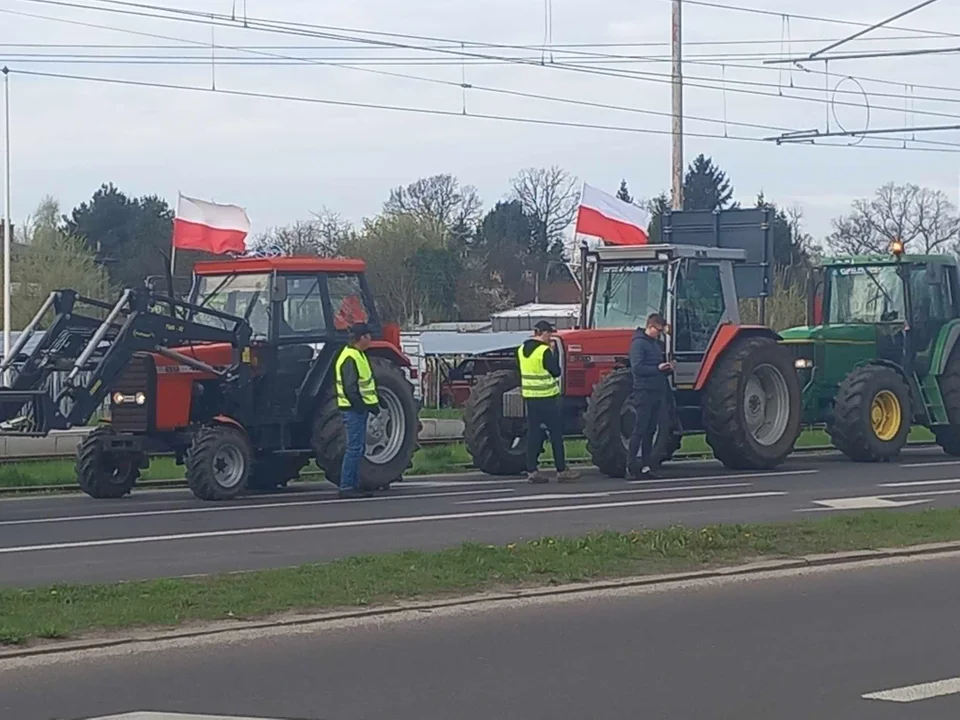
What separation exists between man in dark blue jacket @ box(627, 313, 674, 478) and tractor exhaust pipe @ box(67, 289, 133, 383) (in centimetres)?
577

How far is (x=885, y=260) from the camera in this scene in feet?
79.1

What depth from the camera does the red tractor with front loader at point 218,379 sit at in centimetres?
1698

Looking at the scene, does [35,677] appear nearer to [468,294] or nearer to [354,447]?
[354,447]

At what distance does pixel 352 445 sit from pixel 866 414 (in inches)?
316

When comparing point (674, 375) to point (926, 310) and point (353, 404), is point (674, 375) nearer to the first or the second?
point (926, 310)

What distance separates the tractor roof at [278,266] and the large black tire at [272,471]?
6.88 ft

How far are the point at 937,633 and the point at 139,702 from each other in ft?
14.9

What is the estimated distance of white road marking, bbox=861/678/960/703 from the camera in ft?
26.4

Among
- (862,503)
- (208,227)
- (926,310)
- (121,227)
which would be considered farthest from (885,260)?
(121,227)

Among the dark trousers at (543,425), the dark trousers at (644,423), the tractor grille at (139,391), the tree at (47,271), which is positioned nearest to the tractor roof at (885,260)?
the dark trousers at (644,423)

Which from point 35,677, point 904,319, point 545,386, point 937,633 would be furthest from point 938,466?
point 35,677

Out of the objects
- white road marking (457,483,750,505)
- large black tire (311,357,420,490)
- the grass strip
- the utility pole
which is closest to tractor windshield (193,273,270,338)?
large black tire (311,357,420,490)

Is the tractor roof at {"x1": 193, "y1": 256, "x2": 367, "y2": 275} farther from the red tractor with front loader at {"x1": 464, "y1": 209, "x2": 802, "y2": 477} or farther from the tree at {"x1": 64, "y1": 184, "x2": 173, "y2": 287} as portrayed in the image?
the tree at {"x1": 64, "y1": 184, "x2": 173, "y2": 287}

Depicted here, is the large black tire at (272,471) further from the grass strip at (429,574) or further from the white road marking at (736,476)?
the grass strip at (429,574)
